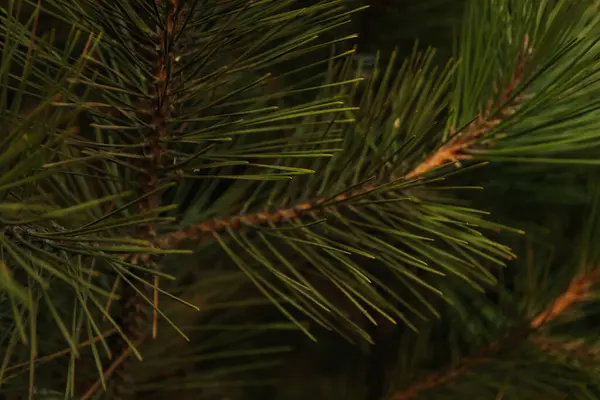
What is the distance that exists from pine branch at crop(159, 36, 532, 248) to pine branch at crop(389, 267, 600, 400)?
156 mm

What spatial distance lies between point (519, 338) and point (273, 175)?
9.3 inches

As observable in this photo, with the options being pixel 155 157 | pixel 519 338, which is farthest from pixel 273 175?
pixel 519 338

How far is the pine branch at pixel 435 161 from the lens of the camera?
303mm

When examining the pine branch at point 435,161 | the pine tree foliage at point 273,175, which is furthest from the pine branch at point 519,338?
the pine branch at point 435,161

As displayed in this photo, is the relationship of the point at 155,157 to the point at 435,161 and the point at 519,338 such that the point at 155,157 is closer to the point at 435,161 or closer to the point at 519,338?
the point at 435,161

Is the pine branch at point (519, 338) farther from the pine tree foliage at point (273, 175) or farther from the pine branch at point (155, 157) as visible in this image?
the pine branch at point (155, 157)

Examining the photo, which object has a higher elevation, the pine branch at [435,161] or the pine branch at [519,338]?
the pine branch at [435,161]

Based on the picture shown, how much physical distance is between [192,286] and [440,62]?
247 mm

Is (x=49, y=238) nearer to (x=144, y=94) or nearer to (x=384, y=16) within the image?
(x=144, y=94)

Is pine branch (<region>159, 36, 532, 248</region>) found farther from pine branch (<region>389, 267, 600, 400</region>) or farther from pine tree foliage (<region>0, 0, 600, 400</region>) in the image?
pine branch (<region>389, 267, 600, 400</region>)

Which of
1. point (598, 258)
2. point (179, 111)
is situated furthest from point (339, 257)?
point (598, 258)

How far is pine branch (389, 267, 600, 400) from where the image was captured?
407 mm

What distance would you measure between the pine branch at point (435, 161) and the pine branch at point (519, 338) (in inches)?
6.1

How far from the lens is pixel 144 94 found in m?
0.26
